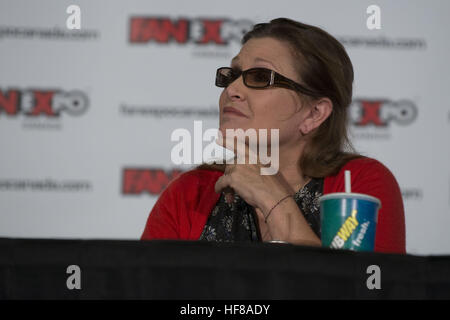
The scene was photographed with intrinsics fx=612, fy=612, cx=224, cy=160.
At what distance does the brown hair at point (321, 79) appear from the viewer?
1.82 meters

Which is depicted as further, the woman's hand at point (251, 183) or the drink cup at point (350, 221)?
the woman's hand at point (251, 183)

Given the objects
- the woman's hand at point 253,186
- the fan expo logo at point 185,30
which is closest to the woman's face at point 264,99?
the woman's hand at point 253,186

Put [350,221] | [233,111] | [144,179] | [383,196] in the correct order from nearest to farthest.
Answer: [350,221]
[383,196]
[233,111]
[144,179]

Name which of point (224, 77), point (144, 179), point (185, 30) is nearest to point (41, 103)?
point (144, 179)

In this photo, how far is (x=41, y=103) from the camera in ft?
10.5

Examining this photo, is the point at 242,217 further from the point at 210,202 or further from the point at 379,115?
the point at 379,115

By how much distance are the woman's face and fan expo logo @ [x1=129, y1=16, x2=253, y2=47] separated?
4.56 feet

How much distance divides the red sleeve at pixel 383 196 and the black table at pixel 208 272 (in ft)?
2.14

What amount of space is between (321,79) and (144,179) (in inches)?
57.2

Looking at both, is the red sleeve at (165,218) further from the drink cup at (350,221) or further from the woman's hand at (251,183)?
the drink cup at (350,221)

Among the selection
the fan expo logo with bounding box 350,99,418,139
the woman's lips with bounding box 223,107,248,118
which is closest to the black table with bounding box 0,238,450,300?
the woman's lips with bounding box 223,107,248,118

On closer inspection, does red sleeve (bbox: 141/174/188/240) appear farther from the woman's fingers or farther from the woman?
the woman's fingers
